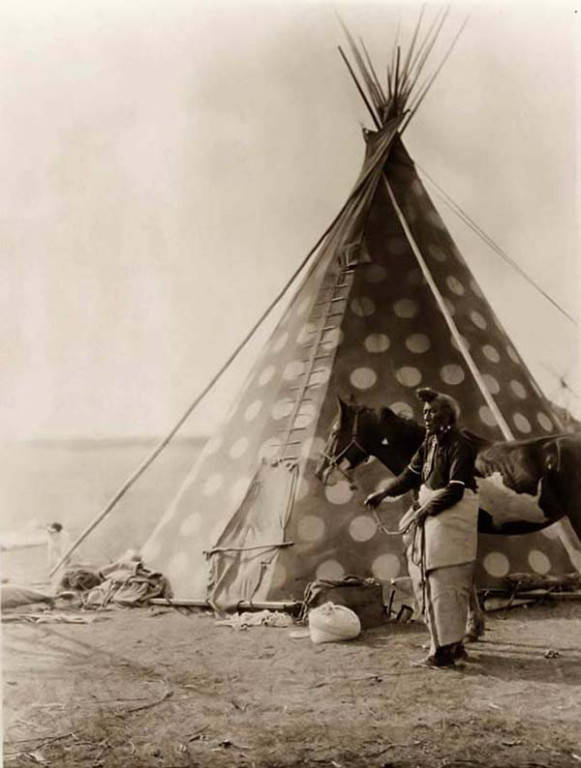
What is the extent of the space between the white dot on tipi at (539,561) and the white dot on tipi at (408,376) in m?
0.72

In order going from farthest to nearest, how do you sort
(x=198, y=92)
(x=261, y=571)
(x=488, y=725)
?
(x=198, y=92), (x=261, y=571), (x=488, y=725)

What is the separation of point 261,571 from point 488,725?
0.89 m

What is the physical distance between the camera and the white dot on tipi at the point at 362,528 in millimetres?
3922

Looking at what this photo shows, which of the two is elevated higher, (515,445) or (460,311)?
(460,311)

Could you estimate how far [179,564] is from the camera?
3.96 m

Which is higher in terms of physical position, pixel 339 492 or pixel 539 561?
pixel 339 492

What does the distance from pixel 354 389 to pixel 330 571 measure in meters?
0.65

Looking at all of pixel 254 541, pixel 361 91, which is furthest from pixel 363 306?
pixel 254 541

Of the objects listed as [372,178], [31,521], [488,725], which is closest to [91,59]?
[372,178]

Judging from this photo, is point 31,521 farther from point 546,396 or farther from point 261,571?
point 546,396

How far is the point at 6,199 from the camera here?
405 centimetres

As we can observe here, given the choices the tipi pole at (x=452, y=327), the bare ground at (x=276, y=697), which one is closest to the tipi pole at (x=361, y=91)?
the tipi pole at (x=452, y=327)

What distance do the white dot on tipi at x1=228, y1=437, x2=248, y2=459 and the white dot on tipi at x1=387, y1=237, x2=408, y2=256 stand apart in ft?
2.98

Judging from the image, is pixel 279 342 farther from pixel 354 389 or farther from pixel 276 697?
pixel 276 697
